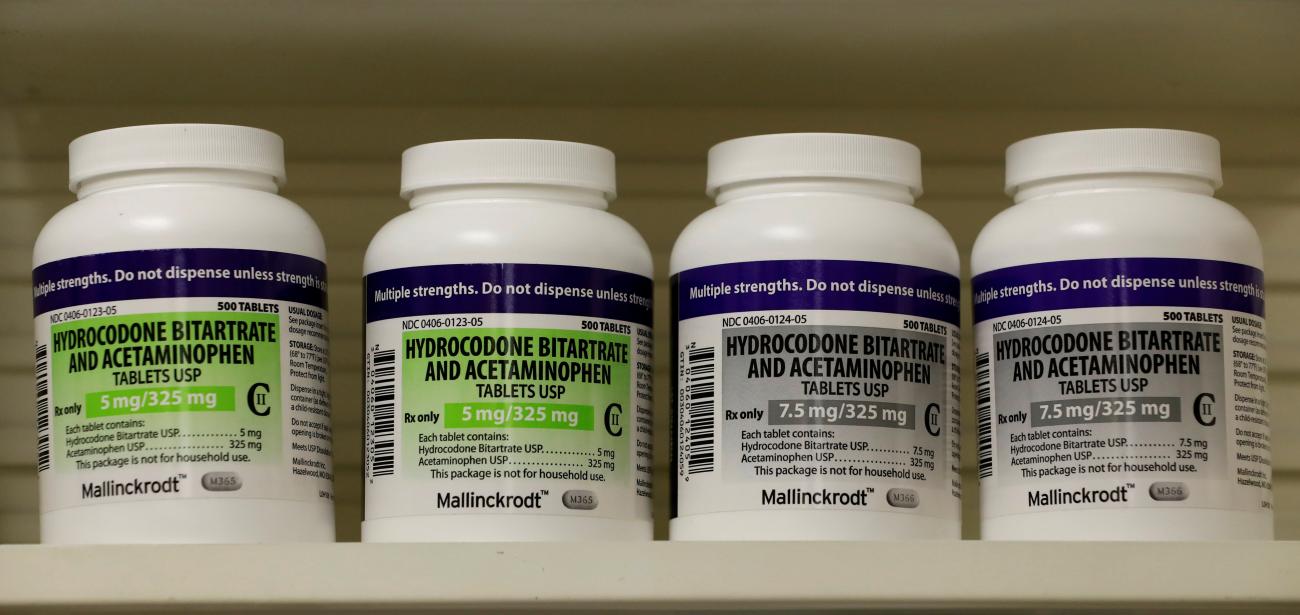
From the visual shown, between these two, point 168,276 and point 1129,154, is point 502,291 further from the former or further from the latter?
point 1129,154

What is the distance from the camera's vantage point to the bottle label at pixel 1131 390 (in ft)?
2.39

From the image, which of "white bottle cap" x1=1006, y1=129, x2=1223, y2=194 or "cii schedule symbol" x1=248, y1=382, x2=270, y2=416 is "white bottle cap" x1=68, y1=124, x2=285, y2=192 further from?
"white bottle cap" x1=1006, y1=129, x2=1223, y2=194

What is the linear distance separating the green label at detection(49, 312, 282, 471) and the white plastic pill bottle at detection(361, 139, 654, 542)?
0.06m

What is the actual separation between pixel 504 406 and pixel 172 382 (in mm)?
150

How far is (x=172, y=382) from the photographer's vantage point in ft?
2.40

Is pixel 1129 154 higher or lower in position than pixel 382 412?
higher

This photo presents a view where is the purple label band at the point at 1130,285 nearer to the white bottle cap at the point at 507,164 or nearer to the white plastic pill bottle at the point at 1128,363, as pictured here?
the white plastic pill bottle at the point at 1128,363

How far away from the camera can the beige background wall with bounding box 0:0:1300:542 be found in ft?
2.80

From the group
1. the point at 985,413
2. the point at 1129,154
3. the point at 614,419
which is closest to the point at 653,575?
the point at 614,419
